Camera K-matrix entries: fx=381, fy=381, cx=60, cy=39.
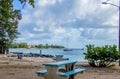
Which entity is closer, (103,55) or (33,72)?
(33,72)

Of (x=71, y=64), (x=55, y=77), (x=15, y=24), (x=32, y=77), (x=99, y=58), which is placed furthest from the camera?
(x=15, y=24)

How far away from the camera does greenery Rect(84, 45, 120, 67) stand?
23.9m

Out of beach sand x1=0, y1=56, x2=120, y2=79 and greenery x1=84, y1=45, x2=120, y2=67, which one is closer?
beach sand x1=0, y1=56, x2=120, y2=79

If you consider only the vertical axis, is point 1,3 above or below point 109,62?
above

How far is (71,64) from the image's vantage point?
14461 mm

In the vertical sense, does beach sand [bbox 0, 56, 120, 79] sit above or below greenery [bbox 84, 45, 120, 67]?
below

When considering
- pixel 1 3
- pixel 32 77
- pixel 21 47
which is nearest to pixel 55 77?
Answer: pixel 32 77

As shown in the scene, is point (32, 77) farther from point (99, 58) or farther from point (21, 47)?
point (21, 47)

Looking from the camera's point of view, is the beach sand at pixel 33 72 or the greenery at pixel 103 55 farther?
the greenery at pixel 103 55

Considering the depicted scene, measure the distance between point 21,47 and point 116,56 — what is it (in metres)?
137

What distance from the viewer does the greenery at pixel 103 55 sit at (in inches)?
942

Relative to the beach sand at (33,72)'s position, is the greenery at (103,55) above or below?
above

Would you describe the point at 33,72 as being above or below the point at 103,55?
below

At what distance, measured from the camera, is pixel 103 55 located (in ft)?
78.4
